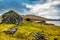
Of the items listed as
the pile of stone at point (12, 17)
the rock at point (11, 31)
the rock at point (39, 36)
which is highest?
the pile of stone at point (12, 17)

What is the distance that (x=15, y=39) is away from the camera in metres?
13.9

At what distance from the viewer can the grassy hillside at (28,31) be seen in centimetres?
1418

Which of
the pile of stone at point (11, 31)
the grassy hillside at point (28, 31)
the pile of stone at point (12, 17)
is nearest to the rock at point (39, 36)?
the grassy hillside at point (28, 31)

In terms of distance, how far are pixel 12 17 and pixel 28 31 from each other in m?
2.10

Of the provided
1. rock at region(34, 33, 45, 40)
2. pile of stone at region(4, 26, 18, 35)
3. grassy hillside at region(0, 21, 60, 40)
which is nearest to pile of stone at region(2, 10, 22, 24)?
grassy hillside at region(0, 21, 60, 40)

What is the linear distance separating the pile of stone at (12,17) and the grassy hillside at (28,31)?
0.55 meters

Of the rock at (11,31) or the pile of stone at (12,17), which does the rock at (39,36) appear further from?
the pile of stone at (12,17)

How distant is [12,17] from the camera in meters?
15.9

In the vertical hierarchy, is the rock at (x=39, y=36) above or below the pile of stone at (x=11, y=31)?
below

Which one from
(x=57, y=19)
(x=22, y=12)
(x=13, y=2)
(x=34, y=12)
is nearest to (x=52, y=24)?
(x=57, y=19)

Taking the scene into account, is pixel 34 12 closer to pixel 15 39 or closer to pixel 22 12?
pixel 22 12

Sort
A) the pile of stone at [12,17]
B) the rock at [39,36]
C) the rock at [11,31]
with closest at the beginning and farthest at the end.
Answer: the rock at [39,36] → the rock at [11,31] → the pile of stone at [12,17]

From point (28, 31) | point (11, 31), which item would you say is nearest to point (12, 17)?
point (11, 31)

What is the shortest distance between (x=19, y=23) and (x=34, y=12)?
5.90 ft
